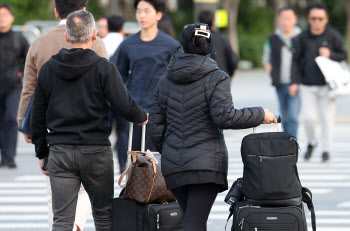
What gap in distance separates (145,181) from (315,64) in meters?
5.80

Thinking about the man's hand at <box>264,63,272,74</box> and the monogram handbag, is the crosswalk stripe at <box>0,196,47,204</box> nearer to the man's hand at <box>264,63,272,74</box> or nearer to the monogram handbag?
the monogram handbag

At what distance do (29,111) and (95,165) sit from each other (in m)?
0.85

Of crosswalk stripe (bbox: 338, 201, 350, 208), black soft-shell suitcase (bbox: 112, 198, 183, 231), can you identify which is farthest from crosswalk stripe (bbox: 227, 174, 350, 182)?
black soft-shell suitcase (bbox: 112, 198, 183, 231)

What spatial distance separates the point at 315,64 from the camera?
11438 mm

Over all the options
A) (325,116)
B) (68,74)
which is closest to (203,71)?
(68,74)

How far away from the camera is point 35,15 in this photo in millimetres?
45000

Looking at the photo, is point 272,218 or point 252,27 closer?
point 272,218

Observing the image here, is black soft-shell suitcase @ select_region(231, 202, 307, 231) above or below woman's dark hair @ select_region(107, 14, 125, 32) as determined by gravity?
above

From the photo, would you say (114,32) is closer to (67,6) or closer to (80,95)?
(67,6)

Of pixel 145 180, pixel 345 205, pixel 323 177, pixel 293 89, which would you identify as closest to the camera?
pixel 145 180

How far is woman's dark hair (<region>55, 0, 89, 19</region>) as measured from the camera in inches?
253

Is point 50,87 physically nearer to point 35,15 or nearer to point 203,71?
point 203,71

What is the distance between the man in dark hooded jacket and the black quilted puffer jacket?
13.8 inches

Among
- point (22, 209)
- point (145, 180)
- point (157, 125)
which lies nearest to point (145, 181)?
point (145, 180)
